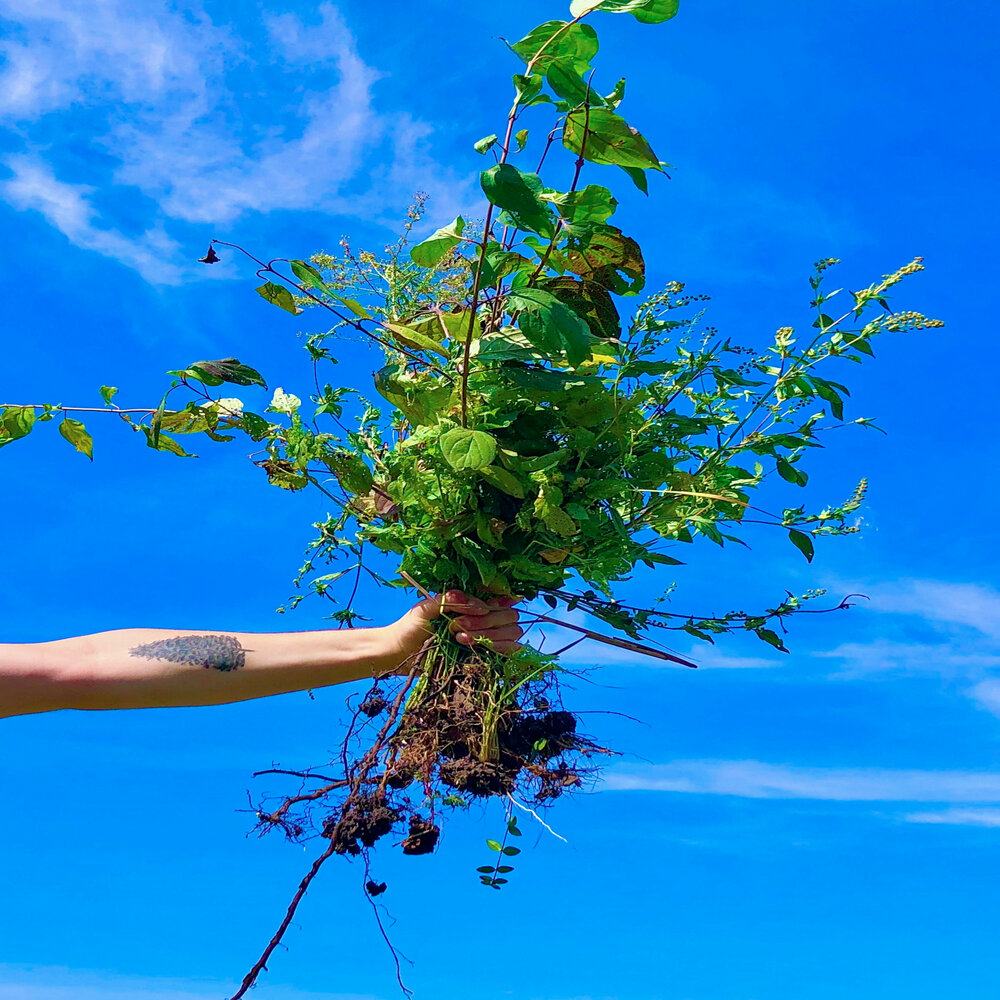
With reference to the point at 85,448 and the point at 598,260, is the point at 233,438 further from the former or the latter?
the point at 598,260

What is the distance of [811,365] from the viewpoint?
92.4 inches

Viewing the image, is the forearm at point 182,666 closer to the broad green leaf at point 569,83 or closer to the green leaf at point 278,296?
the green leaf at point 278,296

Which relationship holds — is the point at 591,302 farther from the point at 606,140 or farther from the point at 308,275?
the point at 308,275

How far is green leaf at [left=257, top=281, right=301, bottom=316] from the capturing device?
2174 mm

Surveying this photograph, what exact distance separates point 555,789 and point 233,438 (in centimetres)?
114

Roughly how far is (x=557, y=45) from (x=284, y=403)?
0.98m

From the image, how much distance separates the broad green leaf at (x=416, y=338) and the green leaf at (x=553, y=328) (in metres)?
0.33

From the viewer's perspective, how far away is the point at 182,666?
2.37 metres

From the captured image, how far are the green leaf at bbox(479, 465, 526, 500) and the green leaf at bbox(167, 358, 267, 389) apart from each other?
598mm

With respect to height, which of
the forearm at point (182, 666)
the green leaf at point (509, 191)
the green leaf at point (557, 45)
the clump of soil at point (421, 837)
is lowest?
the clump of soil at point (421, 837)

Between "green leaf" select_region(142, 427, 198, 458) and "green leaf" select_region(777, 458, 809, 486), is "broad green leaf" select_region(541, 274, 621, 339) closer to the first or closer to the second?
"green leaf" select_region(777, 458, 809, 486)

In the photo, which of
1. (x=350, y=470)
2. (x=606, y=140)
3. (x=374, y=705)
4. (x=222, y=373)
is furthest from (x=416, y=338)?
(x=374, y=705)

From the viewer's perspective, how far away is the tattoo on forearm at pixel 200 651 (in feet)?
7.81

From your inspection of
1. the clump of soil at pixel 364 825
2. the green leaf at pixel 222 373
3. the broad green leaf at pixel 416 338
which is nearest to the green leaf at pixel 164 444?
the green leaf at pixel 222 373
